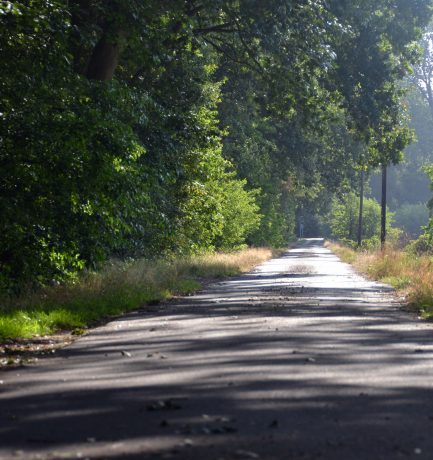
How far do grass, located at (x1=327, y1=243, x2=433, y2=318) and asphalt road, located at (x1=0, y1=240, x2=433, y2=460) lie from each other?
16.4 feet

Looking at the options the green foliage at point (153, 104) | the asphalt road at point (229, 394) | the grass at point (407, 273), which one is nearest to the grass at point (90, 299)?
the green foliage at point (153, 104)

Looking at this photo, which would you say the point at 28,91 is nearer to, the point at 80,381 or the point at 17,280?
the point at 17,280

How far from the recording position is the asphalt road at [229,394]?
6.59 metres

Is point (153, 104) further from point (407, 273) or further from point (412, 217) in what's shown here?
point (412, 217)

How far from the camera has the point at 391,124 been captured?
35625 mm

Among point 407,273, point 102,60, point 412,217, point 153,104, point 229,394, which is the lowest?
point 407,273

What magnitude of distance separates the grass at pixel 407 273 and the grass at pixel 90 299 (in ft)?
17.3

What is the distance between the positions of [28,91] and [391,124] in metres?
20.0

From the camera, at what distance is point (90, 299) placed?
63.0 ft

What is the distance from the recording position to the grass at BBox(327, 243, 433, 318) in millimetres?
20938

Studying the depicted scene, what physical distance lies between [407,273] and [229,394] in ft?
81.4

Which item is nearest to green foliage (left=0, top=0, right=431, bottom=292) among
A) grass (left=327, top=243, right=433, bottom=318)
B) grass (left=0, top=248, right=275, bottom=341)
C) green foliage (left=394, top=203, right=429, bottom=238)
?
grass (left=0, top=248, right=275, bottom=341)

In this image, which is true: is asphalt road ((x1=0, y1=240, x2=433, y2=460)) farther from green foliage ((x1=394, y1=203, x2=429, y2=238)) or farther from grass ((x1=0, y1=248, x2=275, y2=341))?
green foliage ((x1=394, y1=203, x2=429, y2=238))

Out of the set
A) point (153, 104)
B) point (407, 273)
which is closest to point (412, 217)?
point (407, 273)
